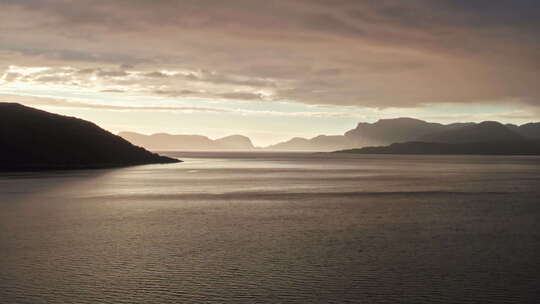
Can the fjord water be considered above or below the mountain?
below

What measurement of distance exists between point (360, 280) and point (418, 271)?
3.29 m

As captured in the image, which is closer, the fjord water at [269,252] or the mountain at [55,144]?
the fjord water at [269,252]

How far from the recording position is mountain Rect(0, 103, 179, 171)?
132250 mm

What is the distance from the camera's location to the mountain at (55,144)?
132250 mm

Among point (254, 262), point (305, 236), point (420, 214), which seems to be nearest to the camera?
point (254, 262)

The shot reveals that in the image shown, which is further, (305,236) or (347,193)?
(347,193)

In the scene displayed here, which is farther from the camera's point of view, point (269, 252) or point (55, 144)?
point (55, 144)

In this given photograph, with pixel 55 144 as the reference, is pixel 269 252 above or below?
below

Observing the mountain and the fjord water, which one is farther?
the mountain

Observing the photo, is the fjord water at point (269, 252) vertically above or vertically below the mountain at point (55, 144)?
below

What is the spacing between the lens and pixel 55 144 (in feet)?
484

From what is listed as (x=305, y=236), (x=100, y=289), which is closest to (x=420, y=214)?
(x=305, y=236)

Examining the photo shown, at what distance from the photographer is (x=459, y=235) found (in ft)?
102

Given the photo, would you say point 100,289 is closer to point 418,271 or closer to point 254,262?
point 254,262
